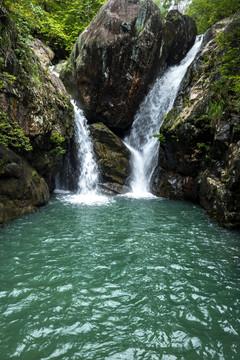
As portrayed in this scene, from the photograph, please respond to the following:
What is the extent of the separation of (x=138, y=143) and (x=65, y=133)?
641 cm

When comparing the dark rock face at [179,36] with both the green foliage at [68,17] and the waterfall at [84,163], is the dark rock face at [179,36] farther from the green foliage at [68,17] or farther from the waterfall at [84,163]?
the waterfall at [84,163]

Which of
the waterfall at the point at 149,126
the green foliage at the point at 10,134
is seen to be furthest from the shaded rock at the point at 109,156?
the green foliage at the point at 10,134

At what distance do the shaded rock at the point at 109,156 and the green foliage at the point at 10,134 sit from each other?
21.8ft

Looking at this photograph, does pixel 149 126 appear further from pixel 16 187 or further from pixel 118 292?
pixel 118 292

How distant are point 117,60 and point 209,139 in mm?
8153

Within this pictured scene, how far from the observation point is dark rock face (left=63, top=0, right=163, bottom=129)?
14023 mm

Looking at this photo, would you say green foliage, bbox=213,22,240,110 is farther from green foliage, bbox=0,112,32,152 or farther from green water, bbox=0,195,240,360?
green foliage, bbox=0,112,32,152

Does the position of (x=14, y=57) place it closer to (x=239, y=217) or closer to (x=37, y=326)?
(x=37, y=326)

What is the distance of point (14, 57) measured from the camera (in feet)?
25.4

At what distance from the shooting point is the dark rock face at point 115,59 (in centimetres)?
1402

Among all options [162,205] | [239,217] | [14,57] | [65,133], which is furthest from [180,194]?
[14,57]

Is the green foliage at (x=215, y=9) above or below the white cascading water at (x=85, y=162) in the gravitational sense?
above

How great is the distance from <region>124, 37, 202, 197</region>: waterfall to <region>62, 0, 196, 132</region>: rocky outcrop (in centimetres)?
76

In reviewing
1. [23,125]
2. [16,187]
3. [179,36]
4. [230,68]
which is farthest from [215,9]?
[16,187]
